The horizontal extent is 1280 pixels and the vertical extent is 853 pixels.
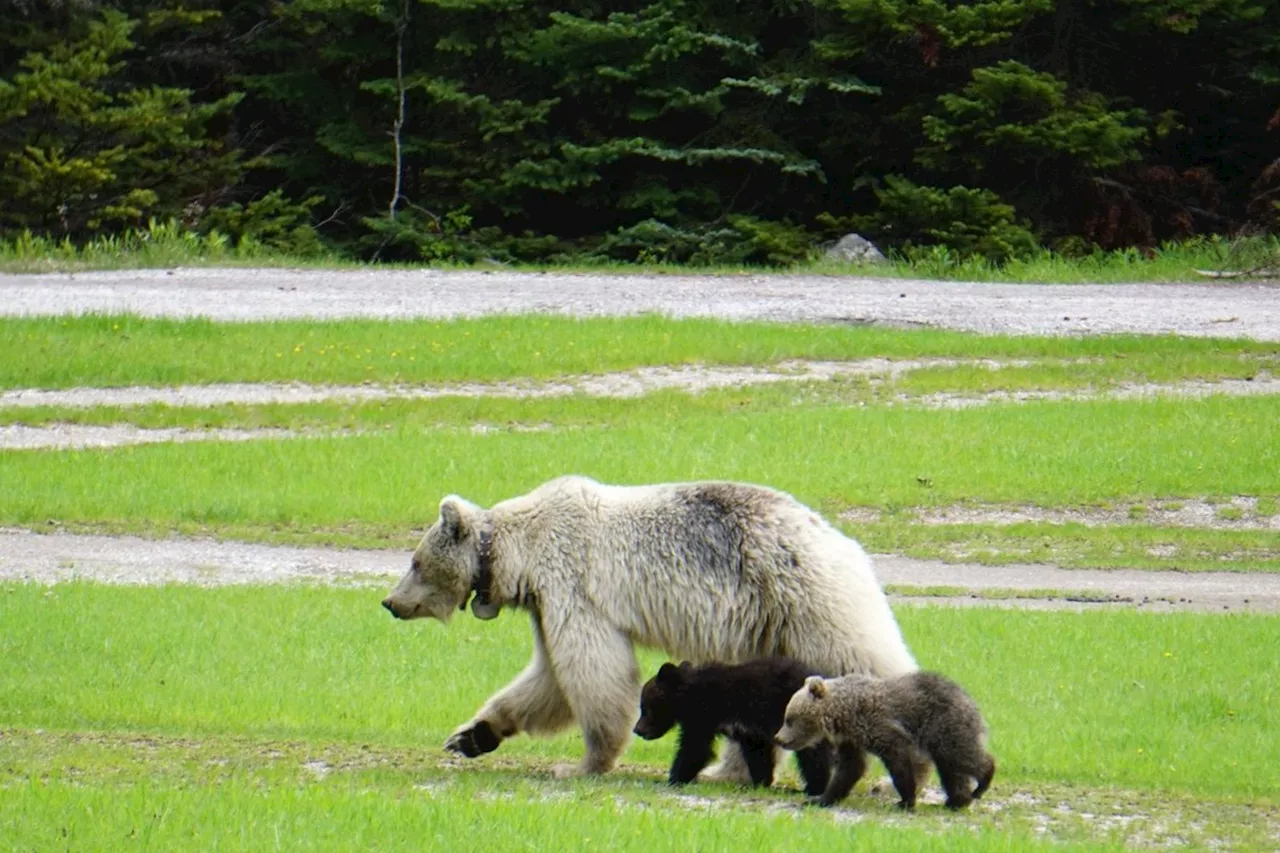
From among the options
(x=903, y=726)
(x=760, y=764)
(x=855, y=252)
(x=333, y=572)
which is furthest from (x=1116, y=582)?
(x=855, y=252)

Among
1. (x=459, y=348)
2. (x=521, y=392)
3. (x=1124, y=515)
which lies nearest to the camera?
(x=1124, y=515)

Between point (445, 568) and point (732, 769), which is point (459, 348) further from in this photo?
point (732, 769)

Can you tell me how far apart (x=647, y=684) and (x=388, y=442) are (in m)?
11.2

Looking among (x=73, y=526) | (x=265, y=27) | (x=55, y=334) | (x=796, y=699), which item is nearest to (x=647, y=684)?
(x=796, y=699)

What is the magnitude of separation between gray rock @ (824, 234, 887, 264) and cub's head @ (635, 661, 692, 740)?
2255 centimetres

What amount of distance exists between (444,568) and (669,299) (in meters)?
17.4

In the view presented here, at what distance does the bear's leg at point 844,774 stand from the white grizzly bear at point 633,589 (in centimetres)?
56

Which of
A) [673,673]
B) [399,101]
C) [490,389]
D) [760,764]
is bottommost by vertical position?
[490,389]

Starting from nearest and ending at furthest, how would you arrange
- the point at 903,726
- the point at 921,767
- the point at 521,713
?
the point at 903,726
the point at 921,767
the point at 521,713

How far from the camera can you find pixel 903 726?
27.9 ft

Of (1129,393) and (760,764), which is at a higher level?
(760,764)

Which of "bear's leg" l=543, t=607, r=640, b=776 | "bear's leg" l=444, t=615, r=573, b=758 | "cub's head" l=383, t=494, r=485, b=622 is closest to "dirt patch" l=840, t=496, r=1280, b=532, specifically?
"cub's head" l=383, t=494, r=485, b=622

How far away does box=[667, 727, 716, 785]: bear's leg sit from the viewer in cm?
937

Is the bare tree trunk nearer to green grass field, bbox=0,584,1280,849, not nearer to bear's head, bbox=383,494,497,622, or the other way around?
green grass field, bbox=0,584,1280,849
